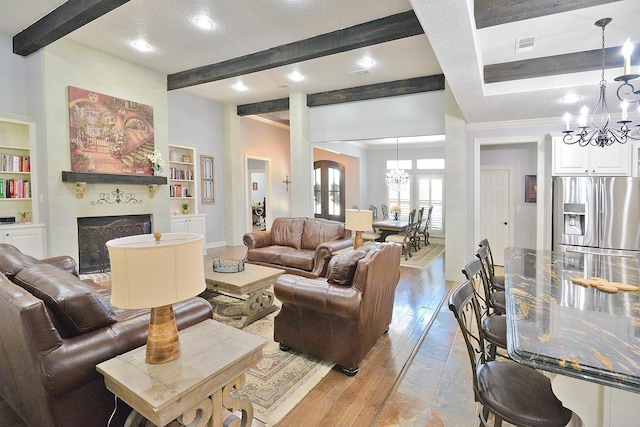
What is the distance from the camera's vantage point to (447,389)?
2320 millimetres

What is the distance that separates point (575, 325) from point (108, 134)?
6254mm

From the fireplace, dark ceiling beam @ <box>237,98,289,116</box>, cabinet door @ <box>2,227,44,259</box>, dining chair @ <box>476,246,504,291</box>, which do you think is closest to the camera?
dining chair @ <box>476,246,504,291</box>

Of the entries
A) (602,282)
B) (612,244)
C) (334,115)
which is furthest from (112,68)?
(612,244)

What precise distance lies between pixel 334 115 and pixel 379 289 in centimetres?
480

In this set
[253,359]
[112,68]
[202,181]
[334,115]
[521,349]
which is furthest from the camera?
[202,181]

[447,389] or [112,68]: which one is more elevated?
[112,68]

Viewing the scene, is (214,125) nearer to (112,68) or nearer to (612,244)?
(112,68)

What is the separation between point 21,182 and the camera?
4609 mm

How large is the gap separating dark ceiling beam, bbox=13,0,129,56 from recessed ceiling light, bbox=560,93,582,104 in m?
5.19

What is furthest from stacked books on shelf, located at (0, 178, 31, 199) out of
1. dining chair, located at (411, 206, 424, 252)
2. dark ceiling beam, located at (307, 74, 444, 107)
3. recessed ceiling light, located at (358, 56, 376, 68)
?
dining chair, located at (411, 206, 424, 252)

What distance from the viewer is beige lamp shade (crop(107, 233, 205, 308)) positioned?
1297 millimetres

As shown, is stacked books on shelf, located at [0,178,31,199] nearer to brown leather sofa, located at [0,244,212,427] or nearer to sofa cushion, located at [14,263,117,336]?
brown leather sofa, located at [0,244,212,427]

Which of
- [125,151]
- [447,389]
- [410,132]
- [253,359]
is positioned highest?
[410,132]

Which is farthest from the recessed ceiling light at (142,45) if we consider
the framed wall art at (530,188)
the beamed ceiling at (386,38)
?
the framed wall art at (530,188)
